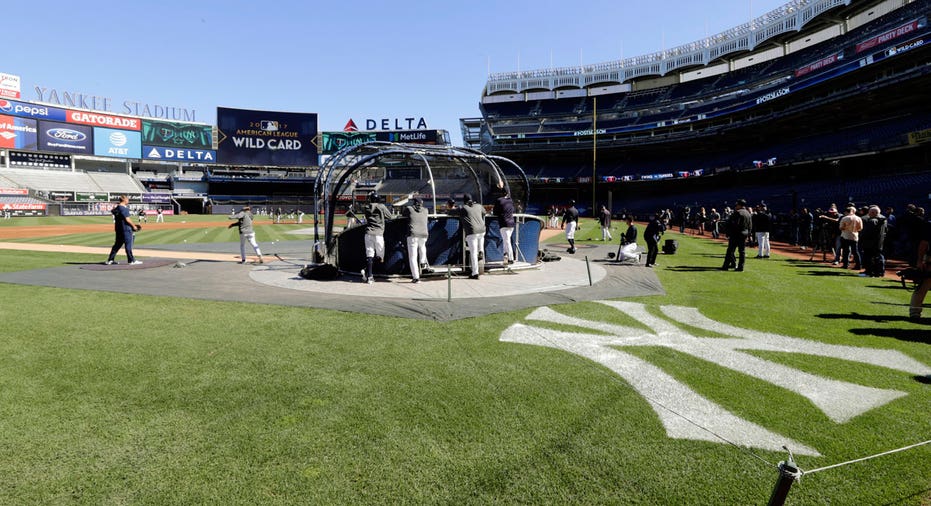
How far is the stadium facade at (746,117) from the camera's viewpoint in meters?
32.8

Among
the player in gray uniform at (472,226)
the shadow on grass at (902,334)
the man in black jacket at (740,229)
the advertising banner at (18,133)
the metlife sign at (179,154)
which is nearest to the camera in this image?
the shadow on grass at (902,334)

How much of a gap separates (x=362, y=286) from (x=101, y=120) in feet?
259

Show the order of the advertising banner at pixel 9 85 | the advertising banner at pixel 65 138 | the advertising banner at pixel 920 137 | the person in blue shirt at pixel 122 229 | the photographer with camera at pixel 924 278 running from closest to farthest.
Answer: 1. the photographer with camera at pixel 924 278
2. the person in blue shirt at pixel 122 229
3. the advertising banner at pixel 920 137
4. the advertising banner at pixel 9 85
5. the advertising banner at pixel 65 138

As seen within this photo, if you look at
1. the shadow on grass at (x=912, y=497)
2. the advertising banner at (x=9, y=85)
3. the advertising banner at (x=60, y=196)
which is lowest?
the shadow on grass at (x=912, y=497)

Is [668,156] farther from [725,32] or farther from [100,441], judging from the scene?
[100,441]

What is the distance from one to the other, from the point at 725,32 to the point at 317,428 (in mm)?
71209

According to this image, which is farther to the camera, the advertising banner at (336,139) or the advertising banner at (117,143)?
the advertising banner at (336,139)

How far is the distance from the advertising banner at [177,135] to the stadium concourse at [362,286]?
237 ft

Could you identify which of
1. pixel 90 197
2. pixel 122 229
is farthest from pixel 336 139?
pixel 122 229

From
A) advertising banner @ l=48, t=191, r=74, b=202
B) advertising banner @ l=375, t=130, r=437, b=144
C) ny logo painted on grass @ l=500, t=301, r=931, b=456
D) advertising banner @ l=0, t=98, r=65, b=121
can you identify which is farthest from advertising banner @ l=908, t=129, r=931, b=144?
advertising banner @ l=0, t=98, r=65, b=121

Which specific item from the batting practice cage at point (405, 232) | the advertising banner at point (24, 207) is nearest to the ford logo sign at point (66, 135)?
the advertising banner at point (24, 207)

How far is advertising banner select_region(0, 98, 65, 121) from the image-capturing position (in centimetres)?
5906

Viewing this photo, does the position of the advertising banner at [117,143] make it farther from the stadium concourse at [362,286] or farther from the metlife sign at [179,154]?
the stadium concourse at [362,286]

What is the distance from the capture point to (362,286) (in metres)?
9.71
